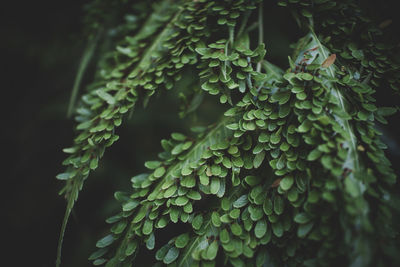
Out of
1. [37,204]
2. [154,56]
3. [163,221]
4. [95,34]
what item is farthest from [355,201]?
[37,204]

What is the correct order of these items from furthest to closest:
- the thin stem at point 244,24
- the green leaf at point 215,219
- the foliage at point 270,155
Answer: the thin stem at point 244,24, the green leaf at point 215,219, the foliage at point 270,155

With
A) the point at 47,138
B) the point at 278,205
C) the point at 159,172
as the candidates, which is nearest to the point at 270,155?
the point at 278,205

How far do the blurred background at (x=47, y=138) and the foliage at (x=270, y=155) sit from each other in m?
0.93

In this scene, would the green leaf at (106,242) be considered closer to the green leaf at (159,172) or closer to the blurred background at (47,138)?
the green leaf at (159,172)

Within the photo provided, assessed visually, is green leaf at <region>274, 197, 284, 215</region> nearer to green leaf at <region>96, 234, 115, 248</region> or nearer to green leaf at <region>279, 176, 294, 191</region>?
green leaf at <region>279, 176, 294, 191</region>

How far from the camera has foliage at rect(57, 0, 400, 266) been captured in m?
0.60

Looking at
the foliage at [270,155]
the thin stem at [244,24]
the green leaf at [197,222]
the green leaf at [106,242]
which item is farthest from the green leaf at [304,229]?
the thin stem at [244,24]

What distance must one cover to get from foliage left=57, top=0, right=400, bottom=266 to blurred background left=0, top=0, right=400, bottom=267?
3.07 feet

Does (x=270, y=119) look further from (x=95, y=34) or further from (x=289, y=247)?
(x=95, y=34)

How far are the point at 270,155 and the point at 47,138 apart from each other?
1.74m

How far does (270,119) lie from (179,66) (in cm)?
35

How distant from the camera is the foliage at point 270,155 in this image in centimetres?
60

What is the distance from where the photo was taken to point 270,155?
0.76 meters

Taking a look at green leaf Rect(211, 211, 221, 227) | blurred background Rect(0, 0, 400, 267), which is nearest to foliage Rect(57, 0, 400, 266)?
green leaf Rect(211, 211, 221, 227)
